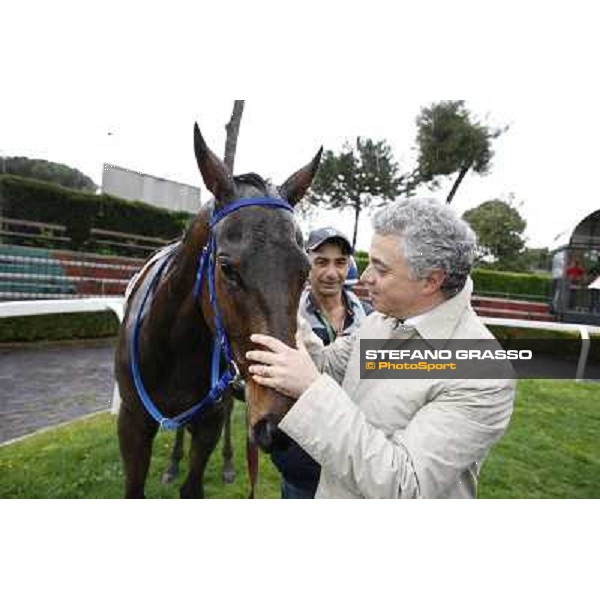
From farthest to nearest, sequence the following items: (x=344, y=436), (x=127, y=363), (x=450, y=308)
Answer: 1. (x=127, y=363)
2. (x=450, y=308)
3. (x=344, y=436)

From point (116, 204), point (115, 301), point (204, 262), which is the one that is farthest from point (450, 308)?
Answer: point (115, 301)

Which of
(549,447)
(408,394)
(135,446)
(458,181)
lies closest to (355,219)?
(458,181)

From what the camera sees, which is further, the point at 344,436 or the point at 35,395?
the point at 35,395

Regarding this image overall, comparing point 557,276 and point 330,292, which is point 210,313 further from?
point 557,276

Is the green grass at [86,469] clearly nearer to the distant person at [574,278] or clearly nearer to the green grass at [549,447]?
the green grass at [549,447]

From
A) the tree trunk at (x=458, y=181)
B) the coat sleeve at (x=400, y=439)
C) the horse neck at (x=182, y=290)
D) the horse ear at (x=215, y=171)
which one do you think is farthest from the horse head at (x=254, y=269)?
the tree trunk at (x=458, y=181)

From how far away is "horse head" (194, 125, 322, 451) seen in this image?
3.06 ft

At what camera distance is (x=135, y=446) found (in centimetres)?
165

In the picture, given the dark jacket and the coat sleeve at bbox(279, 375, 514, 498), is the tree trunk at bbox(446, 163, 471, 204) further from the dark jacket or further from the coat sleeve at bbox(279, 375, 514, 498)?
the coat sleeve at bbox(279, 375, 514, 498)

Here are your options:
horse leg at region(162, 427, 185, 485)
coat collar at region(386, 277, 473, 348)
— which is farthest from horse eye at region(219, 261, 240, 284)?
horse leg at region(162, 427, 185, 485)

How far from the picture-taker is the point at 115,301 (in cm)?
195
